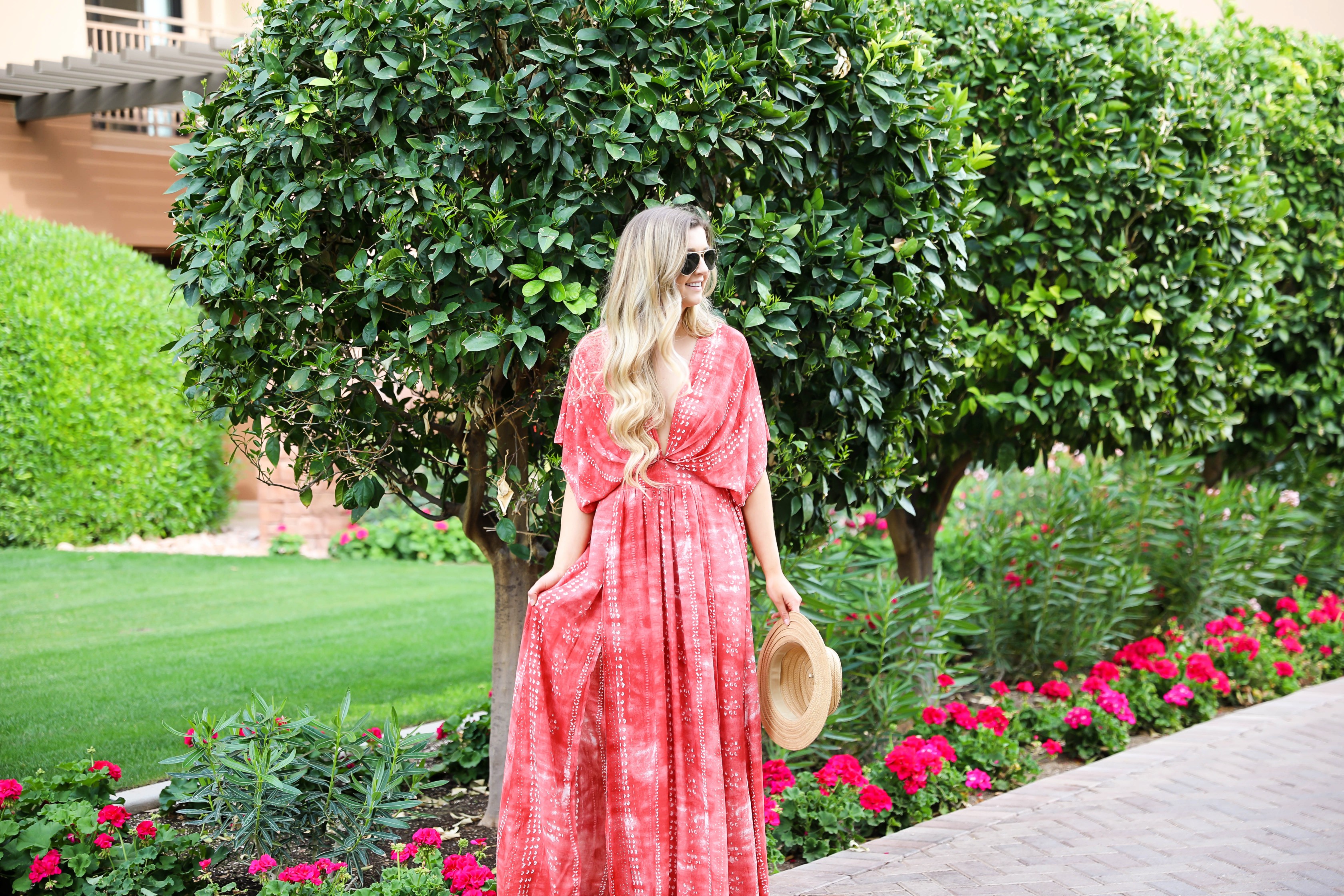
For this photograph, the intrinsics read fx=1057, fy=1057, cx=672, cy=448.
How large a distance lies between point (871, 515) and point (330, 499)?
5.75 metres

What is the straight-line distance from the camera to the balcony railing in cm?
1264

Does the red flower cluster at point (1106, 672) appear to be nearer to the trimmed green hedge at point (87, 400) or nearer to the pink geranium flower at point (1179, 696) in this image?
the pink geranium flower at point (1179, 696)

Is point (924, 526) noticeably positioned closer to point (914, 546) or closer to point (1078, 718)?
point (914, 546)

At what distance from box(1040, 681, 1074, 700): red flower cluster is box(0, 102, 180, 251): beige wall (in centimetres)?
1040

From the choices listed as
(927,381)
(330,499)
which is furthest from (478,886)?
(330,499)

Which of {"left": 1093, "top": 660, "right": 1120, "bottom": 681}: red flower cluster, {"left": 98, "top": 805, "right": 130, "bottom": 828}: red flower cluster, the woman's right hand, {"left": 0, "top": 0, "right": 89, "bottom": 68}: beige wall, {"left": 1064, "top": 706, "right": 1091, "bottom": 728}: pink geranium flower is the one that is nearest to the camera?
the woman's right hand

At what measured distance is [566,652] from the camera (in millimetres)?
2697

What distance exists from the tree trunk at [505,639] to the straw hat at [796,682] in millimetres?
1256

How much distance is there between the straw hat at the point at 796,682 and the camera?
2.70m

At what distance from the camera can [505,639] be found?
3.95 meters

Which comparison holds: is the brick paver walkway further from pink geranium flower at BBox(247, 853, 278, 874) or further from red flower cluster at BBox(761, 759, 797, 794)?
pink geranium flower at BBox(247, 853, 278, 874)

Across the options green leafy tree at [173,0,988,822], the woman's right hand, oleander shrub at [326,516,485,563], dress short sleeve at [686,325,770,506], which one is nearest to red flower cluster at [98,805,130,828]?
green leafy tree at [173,0,988,822]

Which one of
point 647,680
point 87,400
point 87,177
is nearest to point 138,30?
point 87,177

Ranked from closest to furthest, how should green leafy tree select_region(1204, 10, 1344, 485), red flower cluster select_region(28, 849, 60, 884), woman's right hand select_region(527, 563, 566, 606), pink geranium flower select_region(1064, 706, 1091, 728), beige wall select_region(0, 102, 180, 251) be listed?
1. woman's right hand select_region(527, 563, 566, 606)
2. red flower cluster select_region(28, 849, 60, 884)
3. pink geranium flower select_region(1064, 706, 1091, 728)
4. green leafy tree select_region(1204, 10, 1344, 485)
5. beige wall select_region(0, 102, 180, 251)
